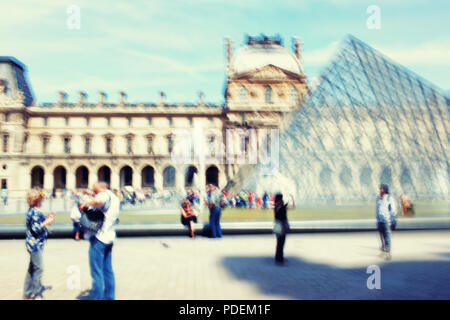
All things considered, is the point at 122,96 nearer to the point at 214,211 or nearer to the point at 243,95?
the point at 243,95

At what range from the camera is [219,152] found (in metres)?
49.4

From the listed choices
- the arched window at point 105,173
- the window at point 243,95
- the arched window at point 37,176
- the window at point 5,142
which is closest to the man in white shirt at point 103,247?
the window at point 243,95

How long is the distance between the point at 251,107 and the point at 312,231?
37.9 m

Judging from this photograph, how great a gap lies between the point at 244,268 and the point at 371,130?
11.2 metres

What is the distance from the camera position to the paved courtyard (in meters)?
5.31

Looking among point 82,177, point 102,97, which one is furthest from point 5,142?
point 102,97

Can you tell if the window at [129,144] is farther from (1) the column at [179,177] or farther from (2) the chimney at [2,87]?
(2) the chimney at [2,87]

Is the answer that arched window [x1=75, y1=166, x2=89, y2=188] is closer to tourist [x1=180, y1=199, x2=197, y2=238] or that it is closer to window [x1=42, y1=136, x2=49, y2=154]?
window [x1=42, y1=136, x2=49, y2=154]

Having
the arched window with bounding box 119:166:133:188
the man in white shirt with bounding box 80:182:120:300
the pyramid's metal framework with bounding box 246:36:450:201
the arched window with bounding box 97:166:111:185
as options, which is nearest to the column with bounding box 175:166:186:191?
the arched window with bounding box 119:166:133:188

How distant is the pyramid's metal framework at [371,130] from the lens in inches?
605

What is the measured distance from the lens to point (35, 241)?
5.22 metres

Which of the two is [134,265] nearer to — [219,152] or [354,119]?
[354,119]

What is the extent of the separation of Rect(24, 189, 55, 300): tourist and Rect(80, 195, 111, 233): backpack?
2.08ft
